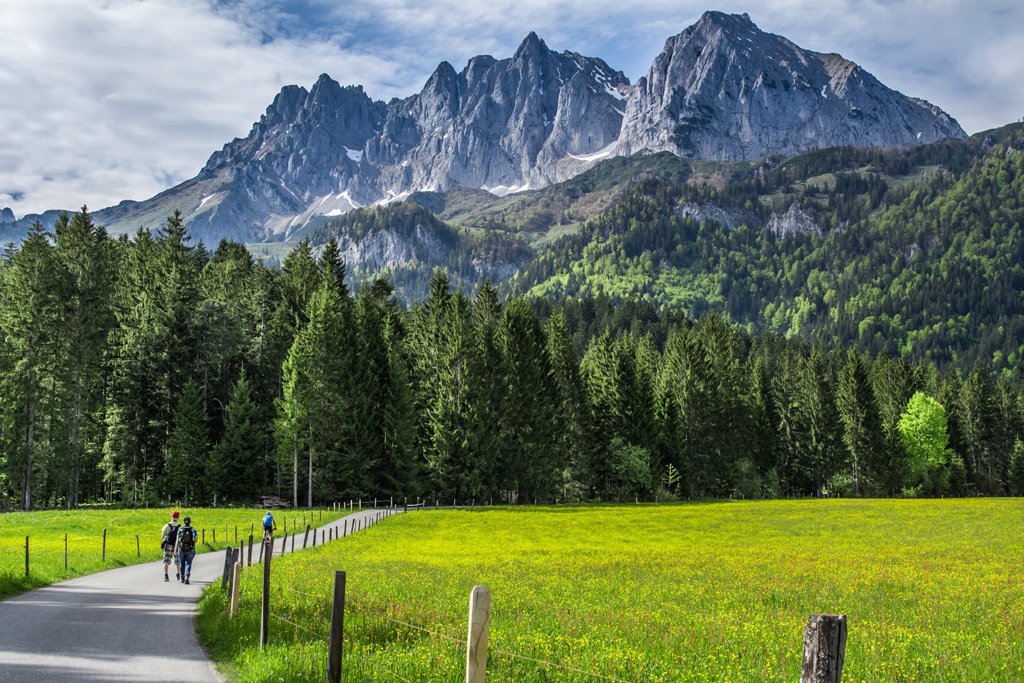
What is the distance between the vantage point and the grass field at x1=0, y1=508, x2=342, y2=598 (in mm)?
28453

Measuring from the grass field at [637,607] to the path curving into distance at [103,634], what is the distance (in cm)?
86

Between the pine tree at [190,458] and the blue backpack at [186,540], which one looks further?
the pine tree at [190,458]

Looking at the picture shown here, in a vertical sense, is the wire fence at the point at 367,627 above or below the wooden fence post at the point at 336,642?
below

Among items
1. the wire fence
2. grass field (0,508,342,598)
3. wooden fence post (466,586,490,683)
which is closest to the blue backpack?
grass field (0,508,342,598)

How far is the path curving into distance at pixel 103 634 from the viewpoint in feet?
46.4

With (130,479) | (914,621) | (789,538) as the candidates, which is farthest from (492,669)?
(130,479)

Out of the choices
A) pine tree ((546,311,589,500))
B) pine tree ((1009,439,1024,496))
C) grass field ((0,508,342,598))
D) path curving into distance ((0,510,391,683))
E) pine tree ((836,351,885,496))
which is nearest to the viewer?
path curving into distance ((0,510,391,683))

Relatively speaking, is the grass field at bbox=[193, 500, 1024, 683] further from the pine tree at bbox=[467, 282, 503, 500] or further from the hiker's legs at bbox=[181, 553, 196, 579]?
the pine tree at bbox=[467, 282, 503, 500]

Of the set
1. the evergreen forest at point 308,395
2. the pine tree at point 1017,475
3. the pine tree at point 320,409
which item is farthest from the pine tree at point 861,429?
the pine tree at point 320,409

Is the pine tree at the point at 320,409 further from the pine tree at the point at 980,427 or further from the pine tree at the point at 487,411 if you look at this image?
the pine tree at the point at 980,427

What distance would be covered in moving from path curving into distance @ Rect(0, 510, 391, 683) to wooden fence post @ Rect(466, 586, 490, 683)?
7520mm

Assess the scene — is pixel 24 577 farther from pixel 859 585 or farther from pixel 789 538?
pixel 789 538

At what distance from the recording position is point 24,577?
25.8m

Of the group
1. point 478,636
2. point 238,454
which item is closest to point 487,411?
point 238,454
